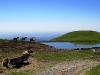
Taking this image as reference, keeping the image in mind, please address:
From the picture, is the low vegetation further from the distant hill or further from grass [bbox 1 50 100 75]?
grass [bbox 1 50 100 75]

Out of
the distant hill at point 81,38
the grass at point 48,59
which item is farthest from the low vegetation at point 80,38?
the grass at point 48,59

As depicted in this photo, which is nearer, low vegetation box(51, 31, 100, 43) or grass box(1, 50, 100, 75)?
grass box(1, 50, 100, 75)

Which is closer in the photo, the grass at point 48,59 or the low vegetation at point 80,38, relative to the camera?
the grass at point 48,59

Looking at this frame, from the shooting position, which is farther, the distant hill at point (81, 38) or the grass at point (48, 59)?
the distant hill at point (81, 38)

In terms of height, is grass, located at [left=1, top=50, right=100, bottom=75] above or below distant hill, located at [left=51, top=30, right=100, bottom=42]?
below

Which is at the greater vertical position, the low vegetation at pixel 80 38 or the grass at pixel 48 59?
the low vegetation at pixel 80 38

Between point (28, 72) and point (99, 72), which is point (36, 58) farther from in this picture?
point (99, 72)

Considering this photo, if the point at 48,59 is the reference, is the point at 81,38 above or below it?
above

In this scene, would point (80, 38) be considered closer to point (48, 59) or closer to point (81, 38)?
point (81, 38)

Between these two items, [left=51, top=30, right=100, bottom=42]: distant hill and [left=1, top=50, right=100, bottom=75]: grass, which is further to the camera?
[left=51, top=30, right=100, bottom=42]: distant hill

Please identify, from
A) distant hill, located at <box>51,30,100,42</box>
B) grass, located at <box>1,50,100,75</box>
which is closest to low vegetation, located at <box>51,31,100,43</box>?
distant hill, located at <box>51,30,100,42</box>

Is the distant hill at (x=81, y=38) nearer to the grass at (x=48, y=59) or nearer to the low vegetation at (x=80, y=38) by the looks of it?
the low vegetation at (x=80, y=38)

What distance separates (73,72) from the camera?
30.8 m

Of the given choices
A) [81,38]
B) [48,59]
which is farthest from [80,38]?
[48,59]
